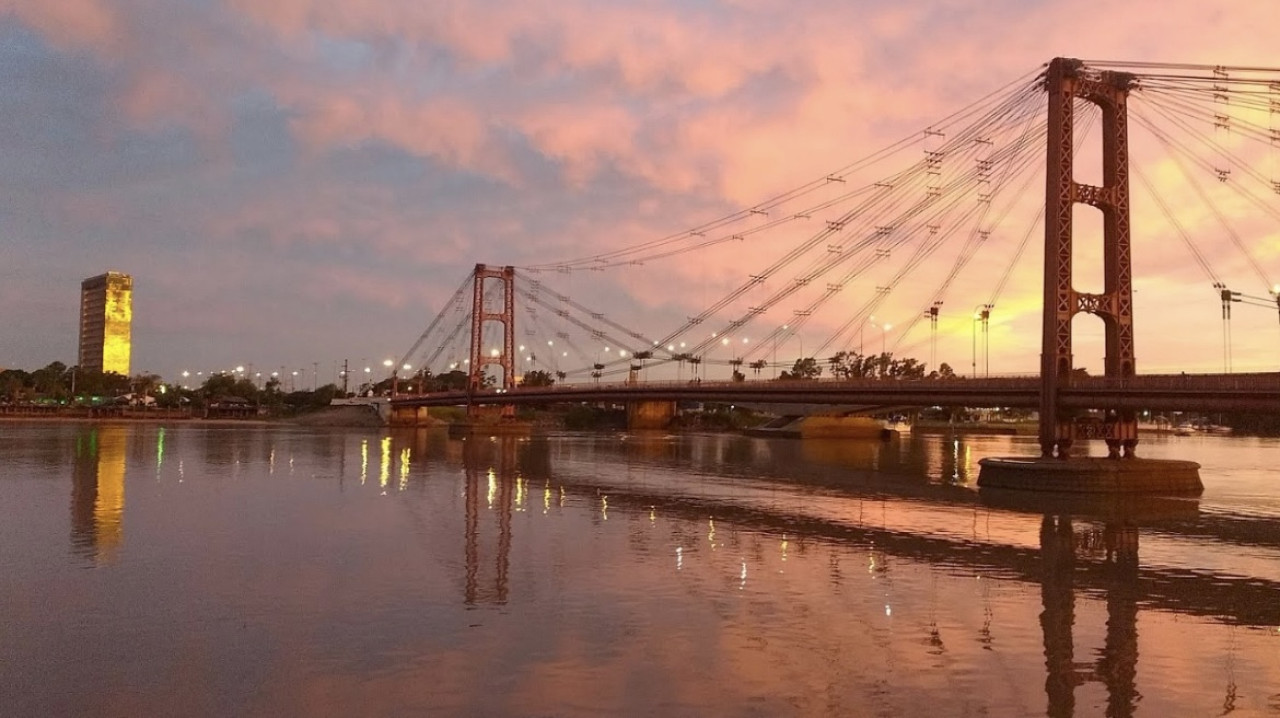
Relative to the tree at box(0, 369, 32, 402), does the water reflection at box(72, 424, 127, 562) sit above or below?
below

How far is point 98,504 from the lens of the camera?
32.5 meters

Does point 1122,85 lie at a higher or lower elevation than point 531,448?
higher

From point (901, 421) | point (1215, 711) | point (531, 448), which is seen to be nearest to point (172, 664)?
point (1215, 711)

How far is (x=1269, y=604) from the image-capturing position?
19.6 metres

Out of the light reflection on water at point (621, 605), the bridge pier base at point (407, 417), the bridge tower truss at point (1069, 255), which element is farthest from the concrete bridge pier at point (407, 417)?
the bridge tower truss at point (1069, 255)

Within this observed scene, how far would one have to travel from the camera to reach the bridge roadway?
125 feet

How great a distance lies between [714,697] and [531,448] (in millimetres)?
69636

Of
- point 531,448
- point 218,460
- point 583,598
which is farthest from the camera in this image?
point 531,448

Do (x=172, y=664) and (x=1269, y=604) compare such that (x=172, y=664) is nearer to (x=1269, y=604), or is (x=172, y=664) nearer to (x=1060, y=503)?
(x=1269, y=604)

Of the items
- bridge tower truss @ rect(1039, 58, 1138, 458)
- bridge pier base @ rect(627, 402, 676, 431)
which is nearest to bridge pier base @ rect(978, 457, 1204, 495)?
bridge tower truss @ rect(1039, 58, 1138, 458)

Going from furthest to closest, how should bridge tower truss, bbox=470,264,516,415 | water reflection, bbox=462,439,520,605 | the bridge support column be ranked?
bridge tower truss, bbox=470,264,516,415 < the bridge support column < water reflection, bbox=462,439,520,605

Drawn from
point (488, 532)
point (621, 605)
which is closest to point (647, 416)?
point (488, 532)

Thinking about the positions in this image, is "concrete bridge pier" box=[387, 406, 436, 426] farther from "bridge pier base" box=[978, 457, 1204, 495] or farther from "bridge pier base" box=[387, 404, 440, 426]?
"bridge pier base" box=[978, 457, 1204, 495]

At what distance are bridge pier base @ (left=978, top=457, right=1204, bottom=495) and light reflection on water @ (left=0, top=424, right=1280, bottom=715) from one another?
9.94 feet
